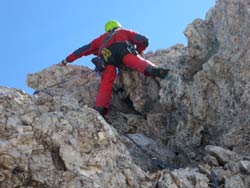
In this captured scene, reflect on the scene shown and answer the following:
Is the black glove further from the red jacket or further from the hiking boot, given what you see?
the hiking boot

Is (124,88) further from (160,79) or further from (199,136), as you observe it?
(199,136)

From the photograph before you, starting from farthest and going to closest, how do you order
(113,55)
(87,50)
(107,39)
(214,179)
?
(87,50) < (107,39) < (113,55) < (214,179)

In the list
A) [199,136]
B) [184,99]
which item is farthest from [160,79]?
[199,136]

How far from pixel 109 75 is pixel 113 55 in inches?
26.6

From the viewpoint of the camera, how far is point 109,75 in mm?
14680

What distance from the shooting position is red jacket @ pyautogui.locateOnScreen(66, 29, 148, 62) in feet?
49.9

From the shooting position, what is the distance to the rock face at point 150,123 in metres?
8.93

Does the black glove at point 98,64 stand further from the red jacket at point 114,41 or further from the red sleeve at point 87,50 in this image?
the red sleeve at point 87,50

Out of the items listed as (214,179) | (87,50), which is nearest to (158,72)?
(87,50)

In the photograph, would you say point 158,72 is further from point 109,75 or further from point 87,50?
point 87,50

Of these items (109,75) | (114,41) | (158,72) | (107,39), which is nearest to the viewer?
(158,72)

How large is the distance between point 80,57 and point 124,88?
6.48ft

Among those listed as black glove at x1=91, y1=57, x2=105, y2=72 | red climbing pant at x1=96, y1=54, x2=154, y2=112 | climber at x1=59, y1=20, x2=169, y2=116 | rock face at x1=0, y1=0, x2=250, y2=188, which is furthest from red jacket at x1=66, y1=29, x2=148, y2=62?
red climbing pant at x1=96, y1=54, x2=154, y2=112

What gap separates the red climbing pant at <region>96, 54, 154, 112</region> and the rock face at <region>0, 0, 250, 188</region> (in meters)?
0.52
